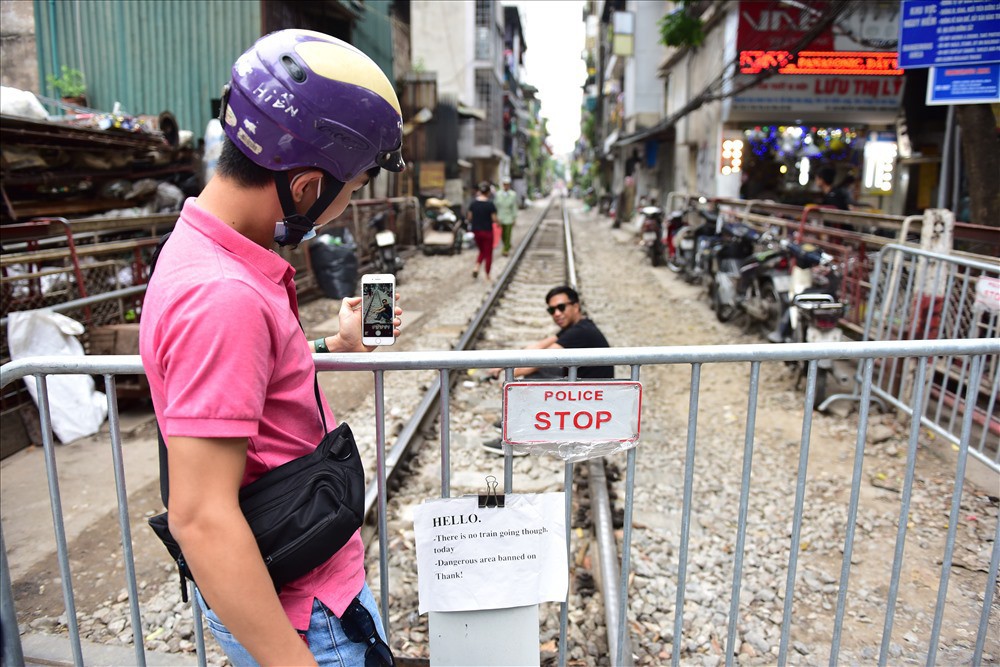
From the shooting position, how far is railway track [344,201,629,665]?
119 inches

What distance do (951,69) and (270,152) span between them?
267 inches

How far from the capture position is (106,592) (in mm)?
3559

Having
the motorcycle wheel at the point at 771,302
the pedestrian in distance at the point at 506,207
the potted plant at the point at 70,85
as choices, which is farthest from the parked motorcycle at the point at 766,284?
the potted plant at the point at 70,85

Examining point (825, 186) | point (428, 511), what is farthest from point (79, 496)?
point (825, 186)

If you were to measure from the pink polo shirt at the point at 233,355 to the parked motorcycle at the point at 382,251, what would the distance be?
39.1 ft

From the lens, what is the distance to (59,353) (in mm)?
5480

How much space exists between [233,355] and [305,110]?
45 centimetres

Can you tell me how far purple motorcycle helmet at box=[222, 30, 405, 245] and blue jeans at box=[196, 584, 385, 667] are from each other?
0.75 meters

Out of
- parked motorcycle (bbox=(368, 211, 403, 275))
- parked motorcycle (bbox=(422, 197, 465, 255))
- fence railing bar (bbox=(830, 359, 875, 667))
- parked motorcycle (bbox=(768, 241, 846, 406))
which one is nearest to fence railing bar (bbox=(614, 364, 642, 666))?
fence railing bar (bbox=(830, 359, 875, 667))

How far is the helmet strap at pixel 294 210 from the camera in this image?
4.19ft

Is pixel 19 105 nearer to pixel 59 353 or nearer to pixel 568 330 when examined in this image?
pixel 59 353

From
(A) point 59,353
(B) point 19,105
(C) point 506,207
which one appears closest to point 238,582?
(A) point 59,353

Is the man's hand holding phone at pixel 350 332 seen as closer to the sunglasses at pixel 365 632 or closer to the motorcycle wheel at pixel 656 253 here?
the sunglasses at pixel 365 632

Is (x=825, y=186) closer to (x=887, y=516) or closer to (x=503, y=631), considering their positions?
(x=887, y=516)
